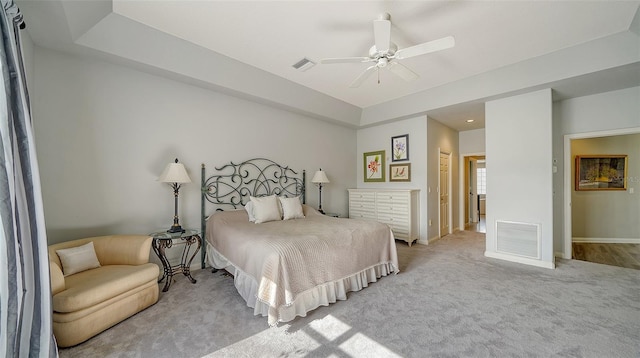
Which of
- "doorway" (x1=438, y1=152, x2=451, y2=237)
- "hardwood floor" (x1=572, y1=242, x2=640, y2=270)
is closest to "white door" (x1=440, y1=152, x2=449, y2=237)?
"doorway" (x1=438, y1=152, x2=451, y2=237)

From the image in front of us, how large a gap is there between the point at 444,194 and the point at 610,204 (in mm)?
3099

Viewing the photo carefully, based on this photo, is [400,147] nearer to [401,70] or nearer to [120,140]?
[401,70]

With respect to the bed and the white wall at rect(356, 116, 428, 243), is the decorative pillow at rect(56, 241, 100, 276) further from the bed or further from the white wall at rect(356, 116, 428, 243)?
the white wall at rect(356, 116, 428, 243)

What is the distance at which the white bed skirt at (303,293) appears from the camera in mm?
2182

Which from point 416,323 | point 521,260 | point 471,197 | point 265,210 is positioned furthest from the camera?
point 471,197

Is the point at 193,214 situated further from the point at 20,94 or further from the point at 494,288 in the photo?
the point at 494,288

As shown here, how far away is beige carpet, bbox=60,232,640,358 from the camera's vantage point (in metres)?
1.88

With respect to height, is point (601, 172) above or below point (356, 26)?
below

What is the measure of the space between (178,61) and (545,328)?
470 cm

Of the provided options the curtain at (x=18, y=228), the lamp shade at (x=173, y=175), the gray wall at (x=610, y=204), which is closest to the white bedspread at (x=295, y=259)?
the lamp shade at (x=173, y=175)

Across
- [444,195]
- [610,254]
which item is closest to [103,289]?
[444,195]

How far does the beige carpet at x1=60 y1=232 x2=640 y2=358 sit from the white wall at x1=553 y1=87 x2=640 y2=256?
128 centimetres

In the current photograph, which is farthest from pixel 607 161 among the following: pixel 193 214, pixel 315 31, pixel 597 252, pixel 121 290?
pixel 121 290

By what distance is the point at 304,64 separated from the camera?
353 centimetres
